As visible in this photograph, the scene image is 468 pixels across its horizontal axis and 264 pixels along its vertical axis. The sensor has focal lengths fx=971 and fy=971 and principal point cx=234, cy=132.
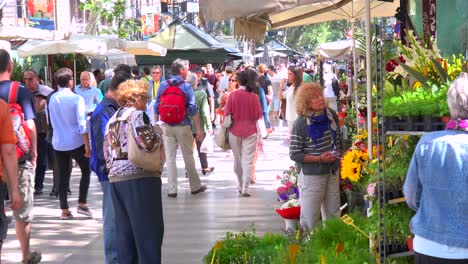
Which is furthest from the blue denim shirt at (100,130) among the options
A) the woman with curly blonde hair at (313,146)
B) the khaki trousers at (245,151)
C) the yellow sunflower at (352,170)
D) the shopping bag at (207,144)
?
the shopping bag at (207,144)

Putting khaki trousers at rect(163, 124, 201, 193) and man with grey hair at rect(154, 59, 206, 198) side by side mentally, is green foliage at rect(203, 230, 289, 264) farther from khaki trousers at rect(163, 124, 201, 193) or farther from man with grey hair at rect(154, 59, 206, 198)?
khaki trousers at rect(163, 124, 201, 193)

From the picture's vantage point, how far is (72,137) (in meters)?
11.6

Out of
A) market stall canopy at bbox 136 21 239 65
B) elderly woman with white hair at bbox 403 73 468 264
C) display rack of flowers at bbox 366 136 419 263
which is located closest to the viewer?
elderly woman with white hair at bbox 403 73 468 264

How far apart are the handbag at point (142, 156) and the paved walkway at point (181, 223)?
6.95 ft

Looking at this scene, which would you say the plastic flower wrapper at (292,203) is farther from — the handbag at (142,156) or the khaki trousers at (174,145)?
the khaki trousers at (174,145)

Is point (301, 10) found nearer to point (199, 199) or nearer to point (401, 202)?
point (199, 199)

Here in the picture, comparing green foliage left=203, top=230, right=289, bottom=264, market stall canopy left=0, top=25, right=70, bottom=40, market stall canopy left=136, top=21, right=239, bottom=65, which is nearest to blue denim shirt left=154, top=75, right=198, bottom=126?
market stall canopy left=0, top=25, right=70, bottom=40

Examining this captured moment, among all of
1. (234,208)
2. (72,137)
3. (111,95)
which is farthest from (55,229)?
(111,95)

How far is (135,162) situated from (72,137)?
4.65 meters

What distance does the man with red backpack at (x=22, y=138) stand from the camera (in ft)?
27.0

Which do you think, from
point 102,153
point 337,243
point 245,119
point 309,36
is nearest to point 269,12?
point 337,243

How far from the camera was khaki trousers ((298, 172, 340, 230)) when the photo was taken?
8359 millimetres

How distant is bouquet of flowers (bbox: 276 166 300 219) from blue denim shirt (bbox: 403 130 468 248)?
4429 mm

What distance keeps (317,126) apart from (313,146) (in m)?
0.18
